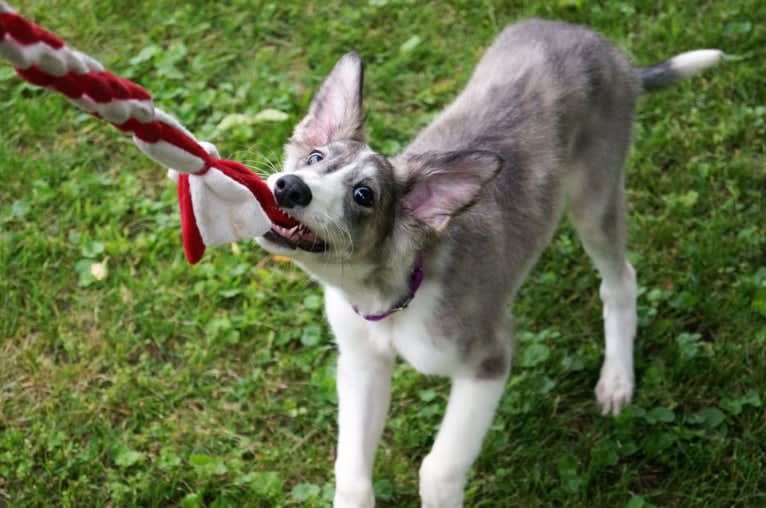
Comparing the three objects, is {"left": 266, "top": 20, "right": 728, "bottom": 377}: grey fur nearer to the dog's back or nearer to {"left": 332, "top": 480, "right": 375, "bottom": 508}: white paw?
the dog's back

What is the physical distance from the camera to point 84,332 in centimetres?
483

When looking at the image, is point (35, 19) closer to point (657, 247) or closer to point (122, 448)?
point (122, 448)

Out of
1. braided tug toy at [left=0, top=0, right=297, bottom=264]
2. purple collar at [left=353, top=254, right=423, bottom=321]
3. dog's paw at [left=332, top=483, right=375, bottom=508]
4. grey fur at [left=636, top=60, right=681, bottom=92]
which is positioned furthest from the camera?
grey fur at [left=636, top=60, right=681, bottom=92]

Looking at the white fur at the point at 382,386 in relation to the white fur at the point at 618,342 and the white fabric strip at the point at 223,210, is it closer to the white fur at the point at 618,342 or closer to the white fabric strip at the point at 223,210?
the white fabric strip at the point at 223,210

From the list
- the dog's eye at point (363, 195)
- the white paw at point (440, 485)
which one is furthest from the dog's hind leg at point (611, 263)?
the dog's eye at point (363, 195)

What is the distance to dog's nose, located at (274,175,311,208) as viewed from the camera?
2.96 meters

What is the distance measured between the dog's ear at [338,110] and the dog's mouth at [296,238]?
22.2 inches

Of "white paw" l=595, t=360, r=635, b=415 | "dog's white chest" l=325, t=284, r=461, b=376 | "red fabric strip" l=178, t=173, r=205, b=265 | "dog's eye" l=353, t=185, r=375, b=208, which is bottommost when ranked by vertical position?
"white paw" l=595, t=360, r=635, b=415

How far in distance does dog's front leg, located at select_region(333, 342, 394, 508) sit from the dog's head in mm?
612

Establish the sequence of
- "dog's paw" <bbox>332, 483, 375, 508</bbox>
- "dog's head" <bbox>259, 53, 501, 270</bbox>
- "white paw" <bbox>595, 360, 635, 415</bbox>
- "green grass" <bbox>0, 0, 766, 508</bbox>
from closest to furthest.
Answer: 1. "dog's head" <bbox>259, 53, 501, 270</bbox>
2. "dog's paw" <bbox>332, 483, 375, 508</bbox>
3. "green grass" <bbox>0, 0, 766, 508</bbox>
4. "white paw" <bbox>595, 360, 635, 415</bbox>

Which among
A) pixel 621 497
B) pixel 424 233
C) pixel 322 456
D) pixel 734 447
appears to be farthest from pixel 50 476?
pixel 734 447

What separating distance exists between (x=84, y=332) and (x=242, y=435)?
3.07 ft

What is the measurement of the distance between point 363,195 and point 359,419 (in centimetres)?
102

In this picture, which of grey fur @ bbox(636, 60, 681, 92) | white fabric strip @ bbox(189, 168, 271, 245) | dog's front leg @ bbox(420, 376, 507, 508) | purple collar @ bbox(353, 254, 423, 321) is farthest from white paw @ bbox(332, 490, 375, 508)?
grey fur @ bbox(636, 60, 681, 92)
